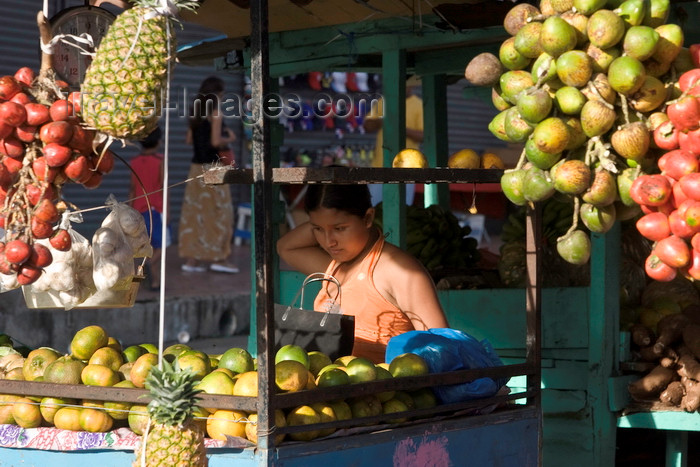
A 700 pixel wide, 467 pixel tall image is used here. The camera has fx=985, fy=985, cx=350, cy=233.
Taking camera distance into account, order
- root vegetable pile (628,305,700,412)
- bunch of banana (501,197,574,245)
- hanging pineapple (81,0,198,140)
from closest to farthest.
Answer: hanging pineapple (81,0,198,140) < root vegetable pile (628,305,700,412) < bunch of banana (501,197,574,245)

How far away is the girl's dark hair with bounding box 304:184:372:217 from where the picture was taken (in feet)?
12.9

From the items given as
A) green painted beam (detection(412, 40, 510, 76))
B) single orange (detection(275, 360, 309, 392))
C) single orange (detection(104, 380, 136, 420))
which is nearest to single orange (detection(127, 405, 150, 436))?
single orange (detection(104, 380, 136, 420))

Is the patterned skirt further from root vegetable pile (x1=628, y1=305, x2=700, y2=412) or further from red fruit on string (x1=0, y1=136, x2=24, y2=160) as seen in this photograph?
red fruit on string (x1=0, y1=136, x2=24, y2=160)

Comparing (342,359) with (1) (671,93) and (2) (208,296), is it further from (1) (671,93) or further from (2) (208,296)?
(2) (208,296)

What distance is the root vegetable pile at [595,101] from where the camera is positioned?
2.13 metres

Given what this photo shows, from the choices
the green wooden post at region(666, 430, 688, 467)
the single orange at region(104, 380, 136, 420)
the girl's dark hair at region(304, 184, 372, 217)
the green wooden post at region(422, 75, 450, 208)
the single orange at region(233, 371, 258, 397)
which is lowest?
the green wooden post at region(666, 430, 688, 467)

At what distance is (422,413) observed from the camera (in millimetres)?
3078

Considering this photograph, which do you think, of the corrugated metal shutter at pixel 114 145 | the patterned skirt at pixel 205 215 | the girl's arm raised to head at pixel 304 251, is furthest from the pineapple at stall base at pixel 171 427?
the patterned skirt at pixel 205 215

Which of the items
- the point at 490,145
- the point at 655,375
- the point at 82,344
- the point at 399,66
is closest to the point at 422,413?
the point at 82,344

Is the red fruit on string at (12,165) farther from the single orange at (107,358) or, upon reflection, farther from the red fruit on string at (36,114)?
the single orange at (107,358)

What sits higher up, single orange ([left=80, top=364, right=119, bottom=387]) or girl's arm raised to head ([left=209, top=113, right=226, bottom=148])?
girl's arm raised to head ([left=209, top=113, right=226, bottom=148])

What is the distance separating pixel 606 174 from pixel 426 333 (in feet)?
4.57

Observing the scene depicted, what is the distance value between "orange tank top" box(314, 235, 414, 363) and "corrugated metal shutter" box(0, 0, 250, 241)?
4.90m

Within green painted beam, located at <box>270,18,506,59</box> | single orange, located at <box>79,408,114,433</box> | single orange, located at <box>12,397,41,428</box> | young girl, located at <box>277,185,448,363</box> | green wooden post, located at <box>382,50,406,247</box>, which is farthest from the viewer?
green wooden post, located at <box>382,50,406,247</box>
